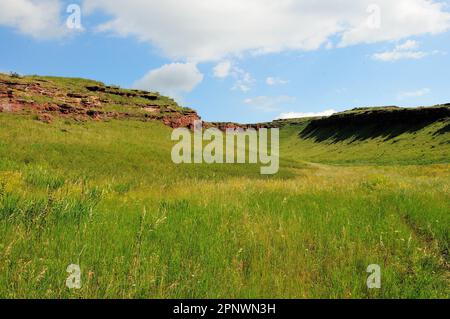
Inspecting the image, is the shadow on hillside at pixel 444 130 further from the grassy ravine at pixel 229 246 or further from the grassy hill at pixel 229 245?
the grassy hill at pixel 229 245

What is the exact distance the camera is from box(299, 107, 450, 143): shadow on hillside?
3585 inches

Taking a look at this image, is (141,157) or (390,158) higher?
(390,158)

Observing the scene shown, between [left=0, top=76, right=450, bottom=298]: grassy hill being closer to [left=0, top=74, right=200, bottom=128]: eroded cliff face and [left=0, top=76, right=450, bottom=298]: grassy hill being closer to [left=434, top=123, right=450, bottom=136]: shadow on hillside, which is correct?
[left=0, top=74, right=200, bottom=128]: eroded cliff face

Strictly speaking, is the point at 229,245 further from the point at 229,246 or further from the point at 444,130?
the point at 444,130

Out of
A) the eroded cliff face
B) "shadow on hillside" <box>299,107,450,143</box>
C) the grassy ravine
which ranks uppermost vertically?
"shadow on hillside" <box>299,107,450,143</box>

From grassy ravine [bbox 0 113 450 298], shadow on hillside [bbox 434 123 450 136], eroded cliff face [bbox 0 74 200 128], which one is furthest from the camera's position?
shadow on hillside [bbox 434 123 450 136]

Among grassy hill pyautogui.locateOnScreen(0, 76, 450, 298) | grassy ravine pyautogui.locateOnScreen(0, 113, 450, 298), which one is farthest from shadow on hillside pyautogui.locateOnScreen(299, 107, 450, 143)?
grassy hill pyautogui.locateOnScreen(0, 76, 450, 298)

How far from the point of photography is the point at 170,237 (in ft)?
14.7

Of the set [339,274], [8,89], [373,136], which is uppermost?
[373,136]

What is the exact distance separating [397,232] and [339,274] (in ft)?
6.57

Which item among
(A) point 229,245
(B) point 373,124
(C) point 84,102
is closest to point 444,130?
(B) point 373,124

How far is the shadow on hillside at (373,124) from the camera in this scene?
9106 centimetres
